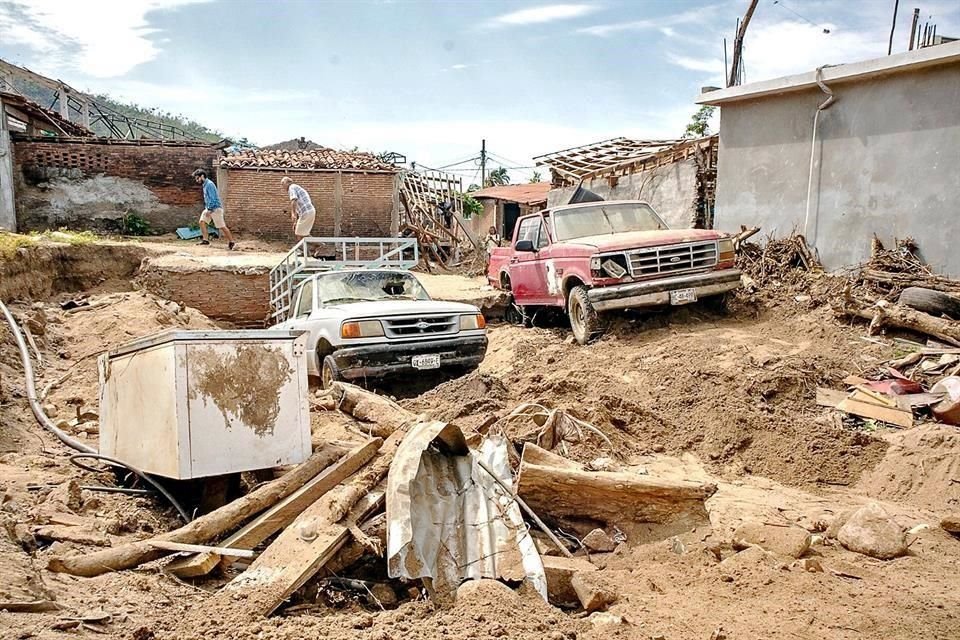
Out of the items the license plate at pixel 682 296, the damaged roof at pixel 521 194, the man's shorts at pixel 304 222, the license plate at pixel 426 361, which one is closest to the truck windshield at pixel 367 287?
the license plate at pixel 426 361

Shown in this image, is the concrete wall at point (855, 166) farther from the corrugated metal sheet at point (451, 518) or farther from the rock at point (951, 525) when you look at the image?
the corrugated metal sheet at point (451, 518)

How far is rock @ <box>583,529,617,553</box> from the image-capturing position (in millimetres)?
4598

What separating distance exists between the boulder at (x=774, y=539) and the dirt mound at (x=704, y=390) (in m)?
1.43

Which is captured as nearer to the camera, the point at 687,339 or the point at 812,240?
the point at 687,339

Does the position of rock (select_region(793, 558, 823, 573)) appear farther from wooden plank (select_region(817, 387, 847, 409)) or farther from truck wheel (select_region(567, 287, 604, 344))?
truck wheel (select_region(567, 287, 604, 344))

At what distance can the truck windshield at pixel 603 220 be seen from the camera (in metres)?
10.9

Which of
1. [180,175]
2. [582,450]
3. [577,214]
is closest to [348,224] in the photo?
[180,175]

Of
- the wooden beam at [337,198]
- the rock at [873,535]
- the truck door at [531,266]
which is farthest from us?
the wooden beam at [337,198]

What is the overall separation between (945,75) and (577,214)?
549cm

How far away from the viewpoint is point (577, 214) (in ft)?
36.7

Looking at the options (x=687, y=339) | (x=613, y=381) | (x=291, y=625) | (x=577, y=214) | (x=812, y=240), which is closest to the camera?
(x=291, y=625)

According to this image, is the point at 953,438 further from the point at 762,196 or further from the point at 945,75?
the point at 762,196

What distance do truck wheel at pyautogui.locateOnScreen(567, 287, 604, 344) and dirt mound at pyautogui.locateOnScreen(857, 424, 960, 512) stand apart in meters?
4.19

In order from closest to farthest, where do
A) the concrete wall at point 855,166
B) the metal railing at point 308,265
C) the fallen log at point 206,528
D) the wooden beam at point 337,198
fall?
the fallen log at point 206,528
the concrete wall at point 855,166
the metal railing at point 308,265
the wooden beam at point 337,198
